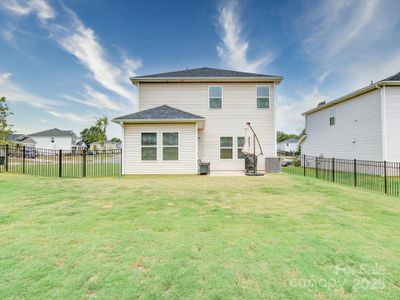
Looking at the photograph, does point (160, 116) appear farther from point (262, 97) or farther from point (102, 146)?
point (102, 146)

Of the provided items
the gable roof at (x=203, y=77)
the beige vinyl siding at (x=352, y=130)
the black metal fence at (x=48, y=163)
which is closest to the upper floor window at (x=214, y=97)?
the gable roof at (x=203, y=77)

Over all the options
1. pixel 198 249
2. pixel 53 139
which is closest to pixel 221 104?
pixel 198 249

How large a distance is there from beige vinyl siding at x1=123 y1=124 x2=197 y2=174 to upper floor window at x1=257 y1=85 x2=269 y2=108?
16.9ft

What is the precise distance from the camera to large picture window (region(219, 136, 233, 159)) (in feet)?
Answer: 44.7

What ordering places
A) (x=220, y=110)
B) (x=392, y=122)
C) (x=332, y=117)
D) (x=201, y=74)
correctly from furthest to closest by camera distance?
(x=332, y=117), (x=201, y=74), (x=220, y=110), (x=392, y=122)

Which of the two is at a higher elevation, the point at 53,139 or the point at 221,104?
the point at 53,139

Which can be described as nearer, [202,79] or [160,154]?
[160,154]

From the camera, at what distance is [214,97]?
1374 cm

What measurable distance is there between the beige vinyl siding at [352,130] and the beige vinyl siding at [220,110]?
621cm

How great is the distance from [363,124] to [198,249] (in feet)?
52.1

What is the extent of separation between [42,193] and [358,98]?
19081 millimetres

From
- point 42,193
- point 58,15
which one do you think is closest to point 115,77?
point 58,15

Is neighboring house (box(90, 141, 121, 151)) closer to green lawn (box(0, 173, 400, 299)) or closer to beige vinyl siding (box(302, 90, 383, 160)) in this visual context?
beige vinyl siding (box(302, 90, 383, 160))

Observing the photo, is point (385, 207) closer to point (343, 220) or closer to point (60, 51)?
point (343, 220)
